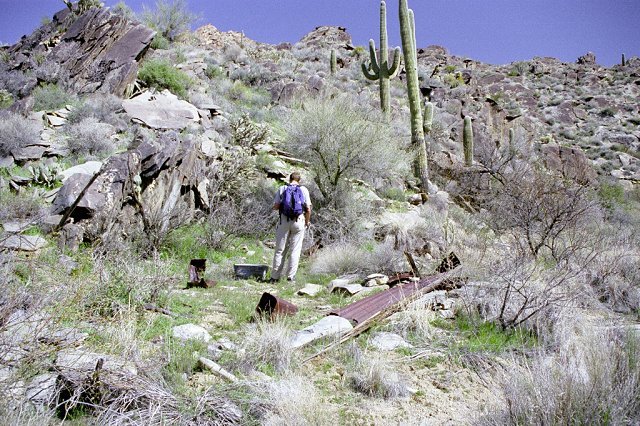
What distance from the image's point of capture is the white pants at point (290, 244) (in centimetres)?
763

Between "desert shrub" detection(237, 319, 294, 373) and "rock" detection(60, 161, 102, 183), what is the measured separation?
6.52 meters

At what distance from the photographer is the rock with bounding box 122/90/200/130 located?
12289 mm

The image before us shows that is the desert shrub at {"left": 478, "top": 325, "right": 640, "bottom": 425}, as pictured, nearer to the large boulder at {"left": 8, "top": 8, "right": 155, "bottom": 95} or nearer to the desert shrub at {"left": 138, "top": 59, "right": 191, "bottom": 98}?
the large boulder at {"left": 8, "top": 8, "right": 155, "bottom": 95}

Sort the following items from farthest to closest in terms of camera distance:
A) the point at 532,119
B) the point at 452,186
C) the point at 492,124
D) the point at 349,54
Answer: the point at 349,54, the point at 532,119, the point at 492,124, the point at 452,186

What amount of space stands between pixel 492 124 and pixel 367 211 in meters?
19.8

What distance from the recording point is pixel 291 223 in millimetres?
7637

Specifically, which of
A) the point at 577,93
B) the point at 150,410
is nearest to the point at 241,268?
the point at 150,410

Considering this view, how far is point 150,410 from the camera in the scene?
272 cm

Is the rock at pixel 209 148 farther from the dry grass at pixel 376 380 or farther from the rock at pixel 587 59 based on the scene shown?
the rock at pixel 587 59

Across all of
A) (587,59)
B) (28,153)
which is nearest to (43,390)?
(28,153)

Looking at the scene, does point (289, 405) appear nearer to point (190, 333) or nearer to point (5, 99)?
point (190, 333)

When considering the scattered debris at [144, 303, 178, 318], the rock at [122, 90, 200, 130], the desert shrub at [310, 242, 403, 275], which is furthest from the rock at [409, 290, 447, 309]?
the rock at [122, 90, 200, 130]

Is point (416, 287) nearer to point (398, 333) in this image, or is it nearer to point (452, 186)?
point (398, 333)

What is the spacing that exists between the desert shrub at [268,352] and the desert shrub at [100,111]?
9.69 m
